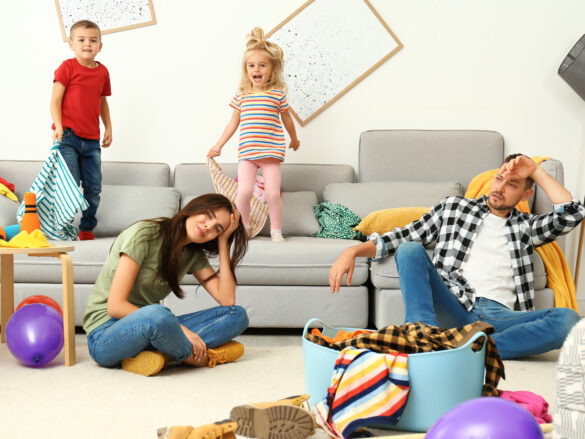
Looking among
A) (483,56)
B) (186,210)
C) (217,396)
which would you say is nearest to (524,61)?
(483,56)

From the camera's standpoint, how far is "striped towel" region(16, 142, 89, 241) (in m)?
2.97

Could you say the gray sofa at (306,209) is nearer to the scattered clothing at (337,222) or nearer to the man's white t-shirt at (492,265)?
the scattered clothing at (337,222)

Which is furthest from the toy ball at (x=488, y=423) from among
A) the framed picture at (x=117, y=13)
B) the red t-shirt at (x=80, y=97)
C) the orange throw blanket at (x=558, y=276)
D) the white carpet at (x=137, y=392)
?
the framed picture at (x=117, y=13)

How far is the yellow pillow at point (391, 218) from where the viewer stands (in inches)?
112

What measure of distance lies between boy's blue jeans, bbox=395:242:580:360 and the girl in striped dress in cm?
110

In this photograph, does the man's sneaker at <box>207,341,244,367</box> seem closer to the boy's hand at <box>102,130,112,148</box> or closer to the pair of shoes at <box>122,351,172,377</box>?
the pair of shoes at <box>122,351,172,377</box>

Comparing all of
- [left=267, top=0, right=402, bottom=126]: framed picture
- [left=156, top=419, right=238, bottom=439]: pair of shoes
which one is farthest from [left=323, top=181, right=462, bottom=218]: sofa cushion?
[left=156, top=419, right=238, bottom=439]: pair of shoes

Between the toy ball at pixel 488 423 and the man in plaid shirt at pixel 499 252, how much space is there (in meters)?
1.20

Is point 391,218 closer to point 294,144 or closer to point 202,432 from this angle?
point 294,144

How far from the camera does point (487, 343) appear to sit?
59.1 inches

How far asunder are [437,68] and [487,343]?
2.43 metres

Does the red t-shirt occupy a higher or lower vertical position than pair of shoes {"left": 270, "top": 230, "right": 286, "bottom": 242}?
higher

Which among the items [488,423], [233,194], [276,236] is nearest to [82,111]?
[233,194]

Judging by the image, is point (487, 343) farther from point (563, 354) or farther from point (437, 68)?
point (437, 68)
